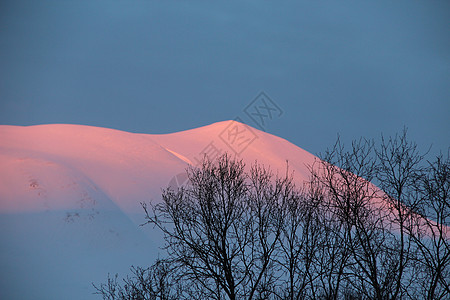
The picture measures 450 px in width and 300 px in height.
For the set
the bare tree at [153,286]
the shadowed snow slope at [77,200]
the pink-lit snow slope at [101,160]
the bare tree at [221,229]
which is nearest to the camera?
the bare tree at [221,229]

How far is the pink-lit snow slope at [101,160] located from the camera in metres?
34.9

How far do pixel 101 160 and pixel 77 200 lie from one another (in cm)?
652

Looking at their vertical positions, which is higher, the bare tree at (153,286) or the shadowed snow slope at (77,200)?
the shadowed snow slope at (77,200)

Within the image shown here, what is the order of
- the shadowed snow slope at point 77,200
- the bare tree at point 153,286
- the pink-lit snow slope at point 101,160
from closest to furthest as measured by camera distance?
the bare tree at point 153,286 → the shadowed snow slope at point 77,200 → the pink-lit snow slope at point 101,160

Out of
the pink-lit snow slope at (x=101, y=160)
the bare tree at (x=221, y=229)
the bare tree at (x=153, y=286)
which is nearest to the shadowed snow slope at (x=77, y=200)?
the pink-lit snow slope at (x=101, y=160)

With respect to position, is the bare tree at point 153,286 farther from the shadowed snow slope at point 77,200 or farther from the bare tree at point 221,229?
the shadowed snow slope at point 77,200

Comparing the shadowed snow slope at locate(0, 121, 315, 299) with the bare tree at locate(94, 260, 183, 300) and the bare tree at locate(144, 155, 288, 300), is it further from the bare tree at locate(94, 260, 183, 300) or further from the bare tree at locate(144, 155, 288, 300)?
the bare tree at locate(144, 155, 288, 300)

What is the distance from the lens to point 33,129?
150 ft

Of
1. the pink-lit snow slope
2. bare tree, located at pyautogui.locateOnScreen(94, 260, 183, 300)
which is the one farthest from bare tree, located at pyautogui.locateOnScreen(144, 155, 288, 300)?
the pink-lit snow slope

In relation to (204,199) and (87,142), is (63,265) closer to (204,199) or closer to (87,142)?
(87,142)

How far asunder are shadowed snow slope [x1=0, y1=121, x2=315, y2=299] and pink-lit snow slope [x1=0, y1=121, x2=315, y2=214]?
3.1 inches

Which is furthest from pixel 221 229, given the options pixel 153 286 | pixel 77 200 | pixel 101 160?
pixel 101 160

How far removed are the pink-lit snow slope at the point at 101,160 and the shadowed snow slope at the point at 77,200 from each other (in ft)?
0.26

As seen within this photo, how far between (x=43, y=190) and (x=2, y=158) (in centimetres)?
524
